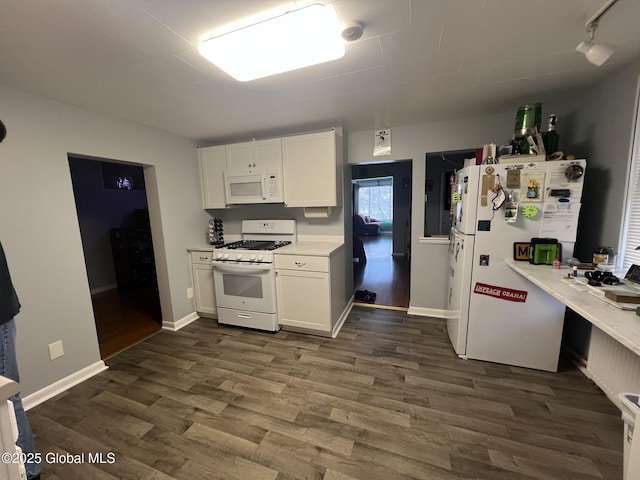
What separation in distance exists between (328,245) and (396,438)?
182 cm

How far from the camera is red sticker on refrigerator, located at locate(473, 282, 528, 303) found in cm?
200

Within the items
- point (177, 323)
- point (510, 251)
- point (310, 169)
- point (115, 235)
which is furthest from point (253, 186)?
point (115, 235)

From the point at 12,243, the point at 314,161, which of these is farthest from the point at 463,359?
the point at 12,243

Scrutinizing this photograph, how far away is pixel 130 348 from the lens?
256cm

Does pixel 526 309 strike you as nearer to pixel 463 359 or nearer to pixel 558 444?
pixel 463 359

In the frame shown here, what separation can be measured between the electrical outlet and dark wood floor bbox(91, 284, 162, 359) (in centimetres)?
49

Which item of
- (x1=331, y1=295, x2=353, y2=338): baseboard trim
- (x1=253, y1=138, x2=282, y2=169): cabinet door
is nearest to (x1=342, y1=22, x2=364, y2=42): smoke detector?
(x1=253, y1=138, x2=282, y2=169): cabinet door

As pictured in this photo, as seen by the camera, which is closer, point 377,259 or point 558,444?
point 558,444

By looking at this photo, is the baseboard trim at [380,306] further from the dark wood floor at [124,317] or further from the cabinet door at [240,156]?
the dark wood floor at [124,317]

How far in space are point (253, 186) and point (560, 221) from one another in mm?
2852

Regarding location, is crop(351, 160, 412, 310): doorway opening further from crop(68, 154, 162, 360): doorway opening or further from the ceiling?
crop(68, 154, 162, 360): doorway opening

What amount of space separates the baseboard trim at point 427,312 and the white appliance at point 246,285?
5.49ft

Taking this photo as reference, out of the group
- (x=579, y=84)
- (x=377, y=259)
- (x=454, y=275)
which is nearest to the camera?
(x=579, y=84)

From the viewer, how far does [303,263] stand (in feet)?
8.52
